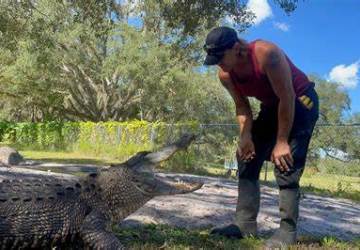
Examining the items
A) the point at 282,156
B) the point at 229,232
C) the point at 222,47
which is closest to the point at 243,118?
the point at 282,156

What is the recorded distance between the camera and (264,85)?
4.19 meters

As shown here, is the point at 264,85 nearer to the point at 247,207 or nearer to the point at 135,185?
the point at 247,207

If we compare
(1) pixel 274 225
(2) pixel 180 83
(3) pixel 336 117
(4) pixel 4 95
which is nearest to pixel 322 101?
(3) pixel 336 117

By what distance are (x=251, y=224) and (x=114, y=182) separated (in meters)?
1.47

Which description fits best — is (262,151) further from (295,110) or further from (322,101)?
(322,101)

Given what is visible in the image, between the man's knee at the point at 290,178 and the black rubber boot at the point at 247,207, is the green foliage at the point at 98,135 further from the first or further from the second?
the man's knee at the point at 290,178

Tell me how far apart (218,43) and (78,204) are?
1.63 m

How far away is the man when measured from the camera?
3959 millimetres

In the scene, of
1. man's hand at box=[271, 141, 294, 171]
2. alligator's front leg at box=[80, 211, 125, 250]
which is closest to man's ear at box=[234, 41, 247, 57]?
man's hand at box=[271, 141, 294, 171]

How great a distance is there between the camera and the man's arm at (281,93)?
154 inches

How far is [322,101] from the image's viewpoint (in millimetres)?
59094

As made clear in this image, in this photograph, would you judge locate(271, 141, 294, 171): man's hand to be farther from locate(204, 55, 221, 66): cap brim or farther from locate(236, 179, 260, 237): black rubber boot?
locate(204, 55, 221, 66): cap brim

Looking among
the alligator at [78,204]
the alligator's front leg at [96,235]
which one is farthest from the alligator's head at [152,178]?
the alligator's front leg at [96,235]

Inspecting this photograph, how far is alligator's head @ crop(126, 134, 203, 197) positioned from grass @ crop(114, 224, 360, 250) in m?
0.42
